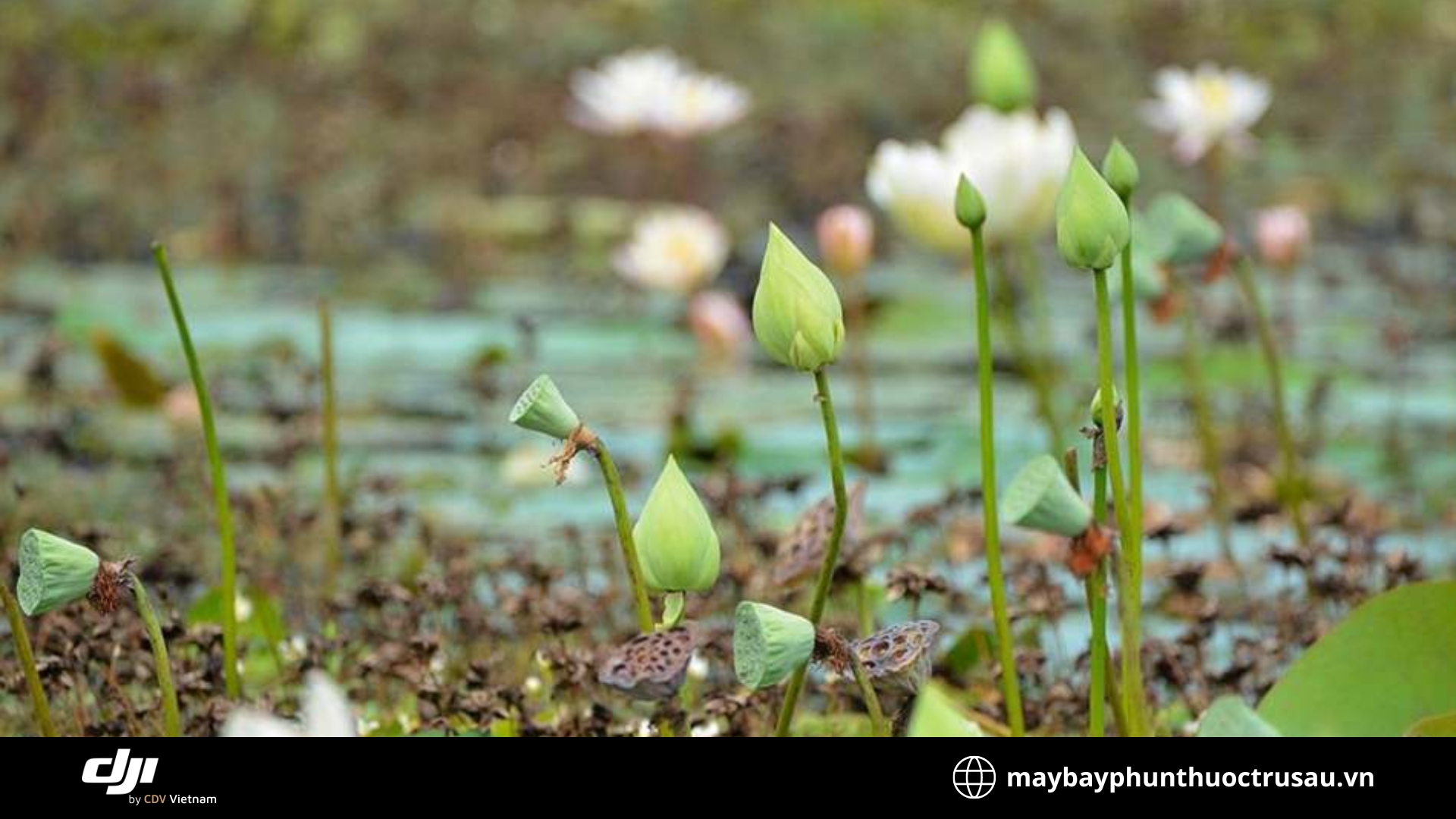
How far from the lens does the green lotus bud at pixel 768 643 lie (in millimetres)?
1346

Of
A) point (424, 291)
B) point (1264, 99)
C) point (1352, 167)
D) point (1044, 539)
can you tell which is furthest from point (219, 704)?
point (1352, 167)

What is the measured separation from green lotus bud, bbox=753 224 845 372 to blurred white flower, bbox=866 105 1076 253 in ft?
5.01

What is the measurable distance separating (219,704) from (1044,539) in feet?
4.98

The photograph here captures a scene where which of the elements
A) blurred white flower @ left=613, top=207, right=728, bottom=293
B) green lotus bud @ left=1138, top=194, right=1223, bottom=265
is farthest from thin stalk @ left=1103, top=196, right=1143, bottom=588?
blurred white flower @ left=613, top=207, right=728, bottom=293

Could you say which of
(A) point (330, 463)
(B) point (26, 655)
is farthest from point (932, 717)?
(A) point (330, 463)

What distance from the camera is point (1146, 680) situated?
2176 millimetres

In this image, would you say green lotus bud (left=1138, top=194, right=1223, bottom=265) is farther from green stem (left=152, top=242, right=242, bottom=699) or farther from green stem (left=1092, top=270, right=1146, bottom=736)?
green stem (left=152, top=242, right=242, bottom=699)

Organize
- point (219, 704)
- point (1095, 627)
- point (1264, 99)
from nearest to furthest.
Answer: point (1095, 627) → point (219, 704) → point (1264, 99)

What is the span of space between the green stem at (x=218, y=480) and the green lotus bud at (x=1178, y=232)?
90cm

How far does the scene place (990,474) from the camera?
1.57 m

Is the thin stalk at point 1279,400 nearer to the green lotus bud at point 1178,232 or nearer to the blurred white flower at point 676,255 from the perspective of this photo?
the green lotus bud at point 1178,232
